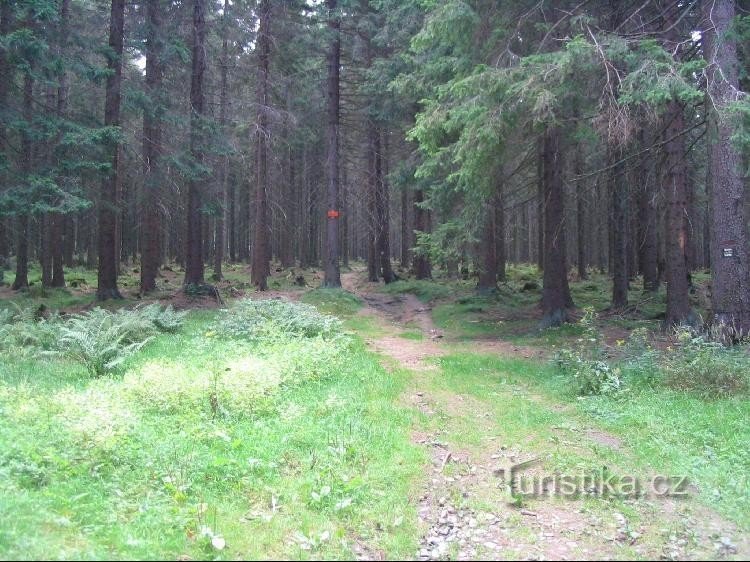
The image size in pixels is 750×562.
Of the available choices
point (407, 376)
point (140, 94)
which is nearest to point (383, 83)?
→ point (140, 94)

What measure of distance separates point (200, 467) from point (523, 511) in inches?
115

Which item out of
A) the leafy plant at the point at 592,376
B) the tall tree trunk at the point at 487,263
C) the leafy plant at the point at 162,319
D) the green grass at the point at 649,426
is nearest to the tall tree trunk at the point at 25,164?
the leafy plant at the point at 162,319

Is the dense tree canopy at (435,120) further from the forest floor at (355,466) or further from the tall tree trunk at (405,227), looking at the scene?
the forest floor at (355,466)

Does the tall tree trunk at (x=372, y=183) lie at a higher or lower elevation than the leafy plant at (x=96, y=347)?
higher

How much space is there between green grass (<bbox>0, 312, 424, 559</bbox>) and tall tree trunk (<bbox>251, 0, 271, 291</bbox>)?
14.8 meters

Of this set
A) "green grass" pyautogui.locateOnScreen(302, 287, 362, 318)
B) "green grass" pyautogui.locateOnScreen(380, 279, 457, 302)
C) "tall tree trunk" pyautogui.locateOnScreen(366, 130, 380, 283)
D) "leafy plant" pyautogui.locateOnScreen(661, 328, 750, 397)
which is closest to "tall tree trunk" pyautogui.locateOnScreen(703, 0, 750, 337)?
"leafy plant" pyautogui.locateOnScreen(661, 328, 750, 397)

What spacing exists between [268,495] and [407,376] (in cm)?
500

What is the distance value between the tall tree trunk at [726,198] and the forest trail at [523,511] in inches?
162

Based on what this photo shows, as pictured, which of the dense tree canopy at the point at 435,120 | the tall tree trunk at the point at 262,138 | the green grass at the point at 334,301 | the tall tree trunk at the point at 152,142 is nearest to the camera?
the dense tree canopy at the point at 435,120

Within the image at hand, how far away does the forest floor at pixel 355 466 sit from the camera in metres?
4.11

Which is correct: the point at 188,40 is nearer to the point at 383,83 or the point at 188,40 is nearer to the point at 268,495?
the point at 383,83

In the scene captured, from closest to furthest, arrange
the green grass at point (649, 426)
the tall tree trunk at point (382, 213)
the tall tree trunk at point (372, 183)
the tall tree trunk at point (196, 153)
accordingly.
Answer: the green grass at point (649, 426), the tall tree trunk at point (196, 153), the tall tree trunk at point (372, 183), the tall tree trunk at point (382, 213)

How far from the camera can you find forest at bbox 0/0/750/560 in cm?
448

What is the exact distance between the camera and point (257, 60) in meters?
23.0
